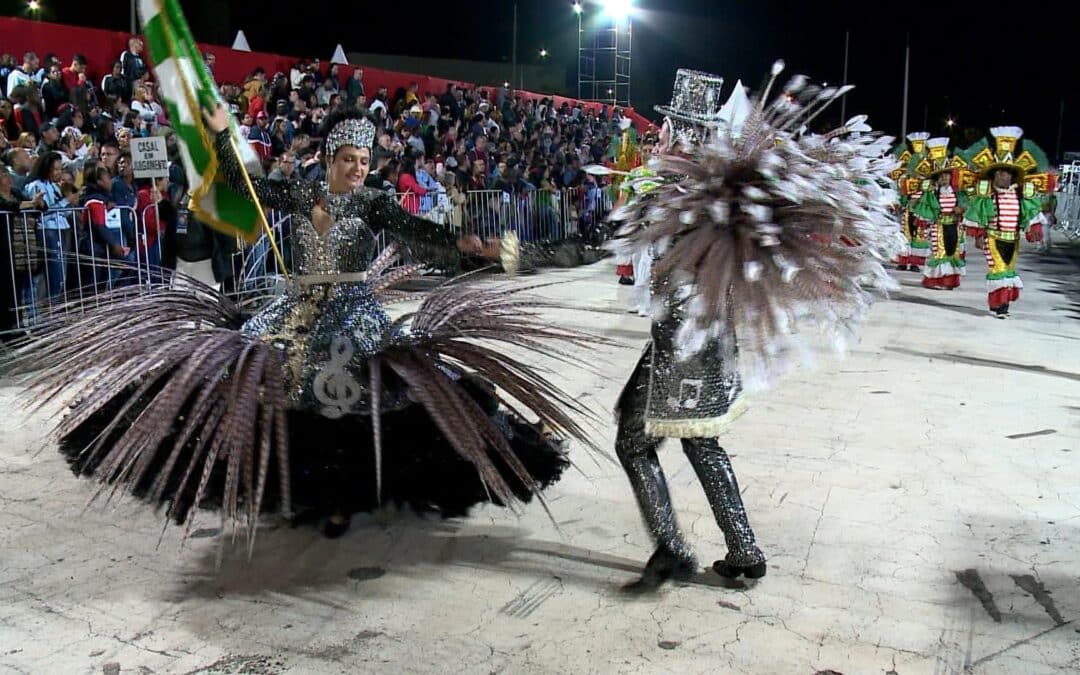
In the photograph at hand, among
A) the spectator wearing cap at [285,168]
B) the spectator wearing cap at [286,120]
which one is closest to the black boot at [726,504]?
the spectator wearing cap at [285,168]

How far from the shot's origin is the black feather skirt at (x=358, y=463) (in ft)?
11.3

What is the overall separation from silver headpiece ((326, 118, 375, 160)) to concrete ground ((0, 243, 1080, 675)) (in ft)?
5.33

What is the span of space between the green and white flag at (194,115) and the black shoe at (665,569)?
2129 mm

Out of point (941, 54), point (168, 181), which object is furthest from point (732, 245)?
point (941, 54)

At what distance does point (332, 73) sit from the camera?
14859mm

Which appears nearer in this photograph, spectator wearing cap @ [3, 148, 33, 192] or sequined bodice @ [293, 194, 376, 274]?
sequined bodice @ [293, 194, 376, 274]

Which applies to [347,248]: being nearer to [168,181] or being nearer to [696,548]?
[696,548]

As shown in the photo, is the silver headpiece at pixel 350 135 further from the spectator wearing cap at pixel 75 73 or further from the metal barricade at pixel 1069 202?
the metal barricade at pixel 1069 202

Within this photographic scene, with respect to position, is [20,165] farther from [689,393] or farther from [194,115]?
[689,393]

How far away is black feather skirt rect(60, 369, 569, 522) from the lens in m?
3.44

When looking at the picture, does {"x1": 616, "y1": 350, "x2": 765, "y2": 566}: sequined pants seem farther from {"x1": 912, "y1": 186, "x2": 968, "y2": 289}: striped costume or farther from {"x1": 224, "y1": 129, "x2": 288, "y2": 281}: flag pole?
{"x1": 912, "y1": 186, "x2": 968, "y2": 289}: striped costume

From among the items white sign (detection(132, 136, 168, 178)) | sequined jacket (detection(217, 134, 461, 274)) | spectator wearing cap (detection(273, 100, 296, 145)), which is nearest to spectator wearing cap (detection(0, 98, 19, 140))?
white sign (detection(132, 136, 168, 178))

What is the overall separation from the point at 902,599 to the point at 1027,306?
873 cm

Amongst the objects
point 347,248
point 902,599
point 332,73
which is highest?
point 332,73
